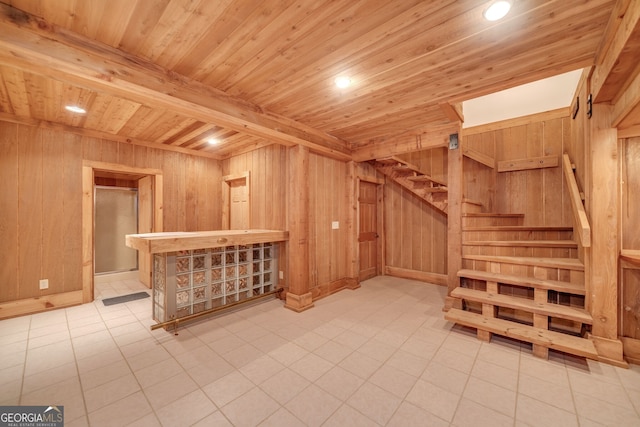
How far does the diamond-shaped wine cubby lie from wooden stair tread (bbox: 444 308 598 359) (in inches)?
106

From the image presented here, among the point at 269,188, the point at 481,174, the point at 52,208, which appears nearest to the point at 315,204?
the point at 269,188

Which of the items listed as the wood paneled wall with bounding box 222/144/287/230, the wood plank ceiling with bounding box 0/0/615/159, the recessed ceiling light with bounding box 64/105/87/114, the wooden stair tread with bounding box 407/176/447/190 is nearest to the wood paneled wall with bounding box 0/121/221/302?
the wood plank ceiling with bounding box 0/0/615/159

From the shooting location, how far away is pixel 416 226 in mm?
5051

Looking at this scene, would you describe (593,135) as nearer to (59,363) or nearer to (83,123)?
(59,363)

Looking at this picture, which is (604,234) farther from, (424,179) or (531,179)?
(424,179)

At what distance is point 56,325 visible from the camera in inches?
117

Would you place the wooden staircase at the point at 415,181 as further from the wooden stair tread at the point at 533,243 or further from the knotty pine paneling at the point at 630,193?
the knotty pine paneling at the point at 630,193

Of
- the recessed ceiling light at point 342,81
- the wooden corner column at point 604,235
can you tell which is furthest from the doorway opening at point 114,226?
the wooden corner column at point 604,235

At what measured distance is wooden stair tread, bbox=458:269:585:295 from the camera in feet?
8.11

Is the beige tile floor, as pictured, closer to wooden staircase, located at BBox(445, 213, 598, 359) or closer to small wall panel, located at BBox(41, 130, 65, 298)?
wooden staircase, located at BBox(445, 213, 598, 359)

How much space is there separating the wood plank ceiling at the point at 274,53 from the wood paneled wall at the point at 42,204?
0.54 m

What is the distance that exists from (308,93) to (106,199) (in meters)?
5.14

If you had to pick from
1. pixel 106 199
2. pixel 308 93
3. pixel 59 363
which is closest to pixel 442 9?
pixel 308 93

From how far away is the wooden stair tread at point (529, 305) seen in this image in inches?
90.9
